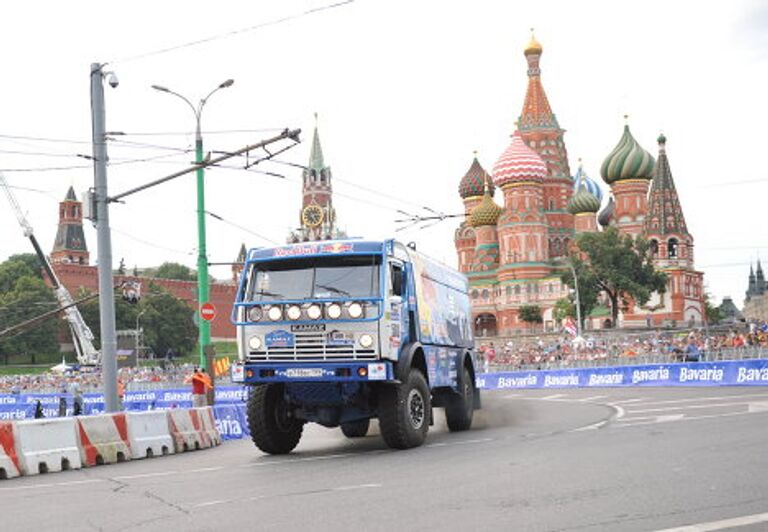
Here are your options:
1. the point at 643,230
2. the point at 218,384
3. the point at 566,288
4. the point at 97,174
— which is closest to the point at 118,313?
the point at 566,288

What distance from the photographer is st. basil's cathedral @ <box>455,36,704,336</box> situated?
3947 inches

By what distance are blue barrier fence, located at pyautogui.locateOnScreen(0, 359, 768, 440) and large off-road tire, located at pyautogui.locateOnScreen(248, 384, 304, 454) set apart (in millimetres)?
7512

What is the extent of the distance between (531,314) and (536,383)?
59516mm

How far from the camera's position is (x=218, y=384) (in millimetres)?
50125

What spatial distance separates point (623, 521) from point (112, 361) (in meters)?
13.7

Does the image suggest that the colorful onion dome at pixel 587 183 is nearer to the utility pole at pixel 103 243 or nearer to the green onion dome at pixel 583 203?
the green onion dome at pixel 583 203

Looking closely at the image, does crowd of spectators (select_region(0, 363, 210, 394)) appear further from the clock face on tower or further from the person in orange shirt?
the clock face on tower

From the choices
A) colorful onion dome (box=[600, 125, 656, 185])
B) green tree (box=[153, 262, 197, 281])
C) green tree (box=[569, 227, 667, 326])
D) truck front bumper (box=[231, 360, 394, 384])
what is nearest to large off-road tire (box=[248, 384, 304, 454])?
truck front bumper (box=[231, 360, 394, 384])

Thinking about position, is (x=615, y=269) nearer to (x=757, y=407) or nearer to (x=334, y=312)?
(x=757, y=407)

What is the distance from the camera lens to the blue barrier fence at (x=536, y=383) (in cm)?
2983

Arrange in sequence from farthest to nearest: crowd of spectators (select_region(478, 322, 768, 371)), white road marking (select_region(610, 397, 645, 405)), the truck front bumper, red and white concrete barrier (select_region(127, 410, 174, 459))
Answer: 1. crowd of spectators (select_region(478, 322, 768, 371))
2. white road marking (select_region(610, 397, 645, 405))
3. red and white concrete barrier (select_region(127, 410, 174, 459))
4. the truck front bumper

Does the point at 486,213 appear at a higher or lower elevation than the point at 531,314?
higher

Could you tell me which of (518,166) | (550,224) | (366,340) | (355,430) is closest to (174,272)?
(550,224)

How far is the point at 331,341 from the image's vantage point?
43.6 feet
